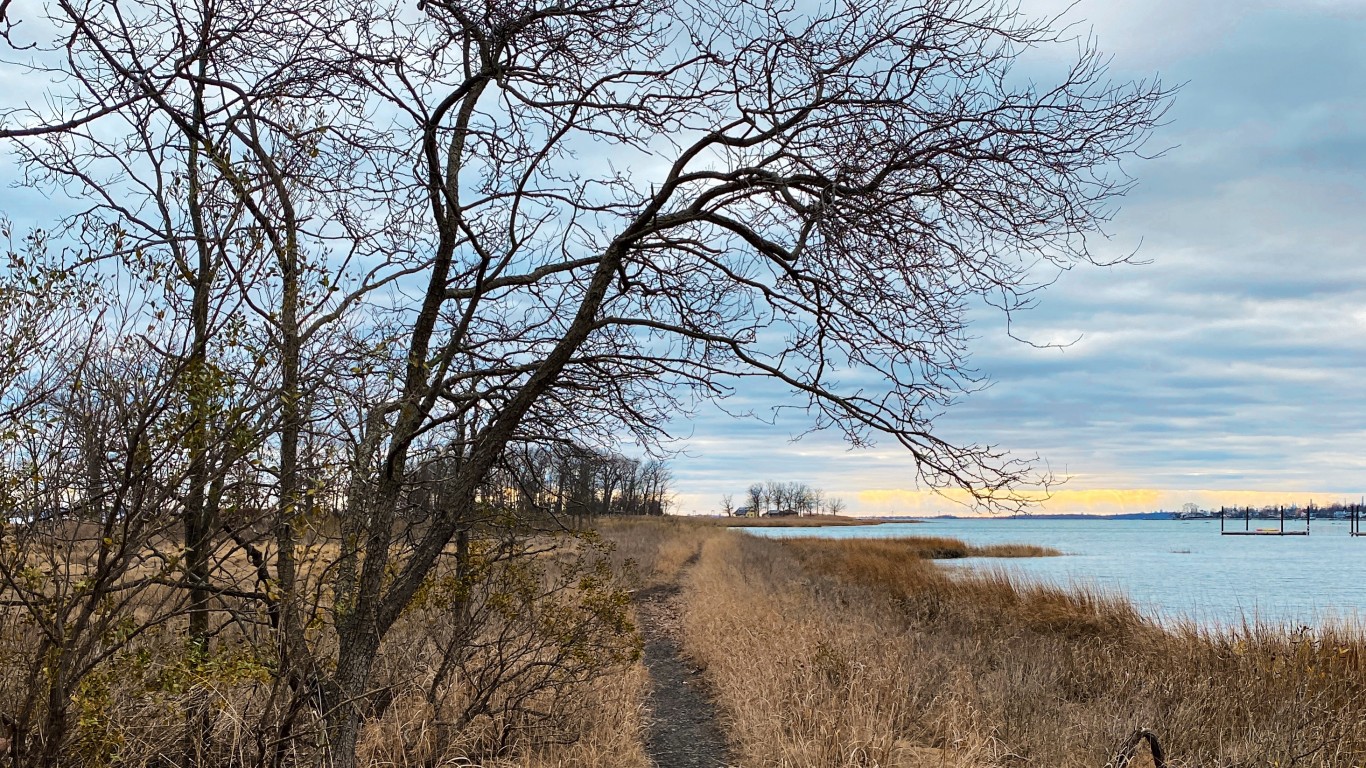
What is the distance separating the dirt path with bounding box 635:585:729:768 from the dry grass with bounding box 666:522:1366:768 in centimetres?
27

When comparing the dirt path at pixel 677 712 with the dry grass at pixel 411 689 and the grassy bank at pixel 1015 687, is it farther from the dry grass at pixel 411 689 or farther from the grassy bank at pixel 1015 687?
the dry grass at pixel 411 689

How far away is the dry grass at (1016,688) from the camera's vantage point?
6.91m

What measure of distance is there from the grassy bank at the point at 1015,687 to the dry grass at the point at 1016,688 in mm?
24

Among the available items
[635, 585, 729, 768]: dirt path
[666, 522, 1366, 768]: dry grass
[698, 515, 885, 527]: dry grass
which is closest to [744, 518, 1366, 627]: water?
[666, 522, 1366, 768]: dry grass

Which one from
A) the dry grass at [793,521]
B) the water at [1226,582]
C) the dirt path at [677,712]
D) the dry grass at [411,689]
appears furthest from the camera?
the dry grass at [793,521]

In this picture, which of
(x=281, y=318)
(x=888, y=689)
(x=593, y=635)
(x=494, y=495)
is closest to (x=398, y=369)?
(x=281, y=318)

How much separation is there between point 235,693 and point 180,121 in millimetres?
3619

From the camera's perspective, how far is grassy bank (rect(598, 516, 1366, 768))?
6922mm

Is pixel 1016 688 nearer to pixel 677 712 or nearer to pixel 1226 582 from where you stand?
pixel 677 712

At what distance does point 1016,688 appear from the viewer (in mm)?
8875

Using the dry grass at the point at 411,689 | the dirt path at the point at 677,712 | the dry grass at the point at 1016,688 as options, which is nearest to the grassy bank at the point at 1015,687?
the dry grass at the point at 1016,688

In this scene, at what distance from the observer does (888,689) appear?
8.16 metres

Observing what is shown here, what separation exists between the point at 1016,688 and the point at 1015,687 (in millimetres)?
39

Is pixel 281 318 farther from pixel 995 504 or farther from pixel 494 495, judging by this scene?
pixel 995 504
